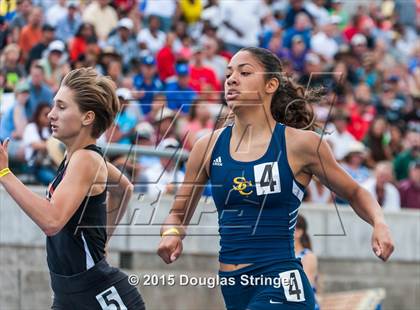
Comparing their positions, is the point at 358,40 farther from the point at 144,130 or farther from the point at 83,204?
the point at 83,204

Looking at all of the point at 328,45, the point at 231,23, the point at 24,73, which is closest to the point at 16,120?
the point at 24,73

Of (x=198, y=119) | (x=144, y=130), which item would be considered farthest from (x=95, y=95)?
(x=198, y=119)

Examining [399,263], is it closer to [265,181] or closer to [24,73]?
[24,73]

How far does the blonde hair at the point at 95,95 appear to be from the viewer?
6559 millimetres

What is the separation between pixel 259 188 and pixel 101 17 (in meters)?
10.9

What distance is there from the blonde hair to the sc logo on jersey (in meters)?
0.81

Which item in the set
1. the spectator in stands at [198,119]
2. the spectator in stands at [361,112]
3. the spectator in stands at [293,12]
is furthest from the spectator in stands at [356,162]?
the spectator in stands at [293,12]

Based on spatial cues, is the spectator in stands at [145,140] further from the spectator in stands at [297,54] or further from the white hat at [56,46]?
the spectator in stands at [297,54]

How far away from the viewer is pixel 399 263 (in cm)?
1318

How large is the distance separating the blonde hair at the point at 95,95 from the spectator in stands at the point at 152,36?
10512 mm

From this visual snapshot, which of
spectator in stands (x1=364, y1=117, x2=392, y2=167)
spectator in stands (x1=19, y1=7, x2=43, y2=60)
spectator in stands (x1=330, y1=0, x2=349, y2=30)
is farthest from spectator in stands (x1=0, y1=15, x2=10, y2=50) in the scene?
spectator in stands (x1=330, y1=0, x2=349, y2=30)

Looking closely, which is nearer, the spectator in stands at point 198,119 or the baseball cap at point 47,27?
the spectator in stands at point 198,119

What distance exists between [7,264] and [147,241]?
150cm

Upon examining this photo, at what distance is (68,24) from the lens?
16.4 metres
